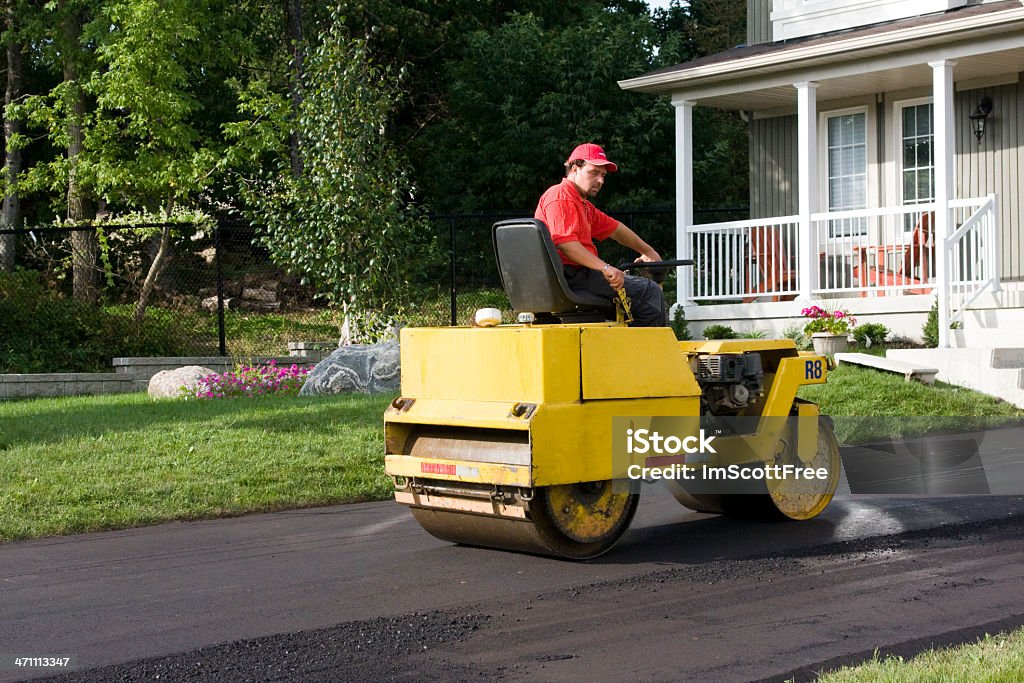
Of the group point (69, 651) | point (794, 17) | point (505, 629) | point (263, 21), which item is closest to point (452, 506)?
point (505, 629)

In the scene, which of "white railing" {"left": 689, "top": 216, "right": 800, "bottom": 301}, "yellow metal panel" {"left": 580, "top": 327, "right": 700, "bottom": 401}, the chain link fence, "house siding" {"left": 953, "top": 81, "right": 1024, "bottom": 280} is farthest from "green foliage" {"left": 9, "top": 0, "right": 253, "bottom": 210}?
"yellow metal panel" {"left": 580, "top": 327, "right": 700, "bottom": 401}

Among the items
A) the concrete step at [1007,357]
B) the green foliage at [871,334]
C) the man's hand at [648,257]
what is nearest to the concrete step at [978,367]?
the concrete step at [1007,357]

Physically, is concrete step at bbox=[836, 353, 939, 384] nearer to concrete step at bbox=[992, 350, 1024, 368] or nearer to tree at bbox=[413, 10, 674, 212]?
concrete step at bbox=[992, 350, 1024, 368]

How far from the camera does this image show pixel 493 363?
22.7 feet

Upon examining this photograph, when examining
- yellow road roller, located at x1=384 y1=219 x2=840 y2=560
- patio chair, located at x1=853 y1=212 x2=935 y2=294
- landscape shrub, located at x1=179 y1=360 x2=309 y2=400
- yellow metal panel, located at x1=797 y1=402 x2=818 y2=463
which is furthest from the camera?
patio chair, located at x1=853 y1=212 x2=935 y2=294

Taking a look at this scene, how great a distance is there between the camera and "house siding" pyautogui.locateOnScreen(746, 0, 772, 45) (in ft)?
69.1

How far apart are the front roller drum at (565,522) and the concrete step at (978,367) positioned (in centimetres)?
851

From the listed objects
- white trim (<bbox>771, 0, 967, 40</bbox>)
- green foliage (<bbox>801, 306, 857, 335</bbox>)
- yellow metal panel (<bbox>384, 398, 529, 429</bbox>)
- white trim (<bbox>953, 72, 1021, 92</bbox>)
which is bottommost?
yellow metal panel (<bbox>384, 398, 529, 429</bbox>)

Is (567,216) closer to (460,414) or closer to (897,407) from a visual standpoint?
(460,414)

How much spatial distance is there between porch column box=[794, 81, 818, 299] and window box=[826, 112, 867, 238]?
5.24 feet

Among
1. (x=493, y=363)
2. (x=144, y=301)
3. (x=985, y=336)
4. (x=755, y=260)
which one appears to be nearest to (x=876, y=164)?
(x=755, y=260)

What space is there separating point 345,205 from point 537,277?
10.9 meters

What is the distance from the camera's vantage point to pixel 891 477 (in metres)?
10.3

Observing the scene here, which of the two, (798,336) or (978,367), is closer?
(978,367)
